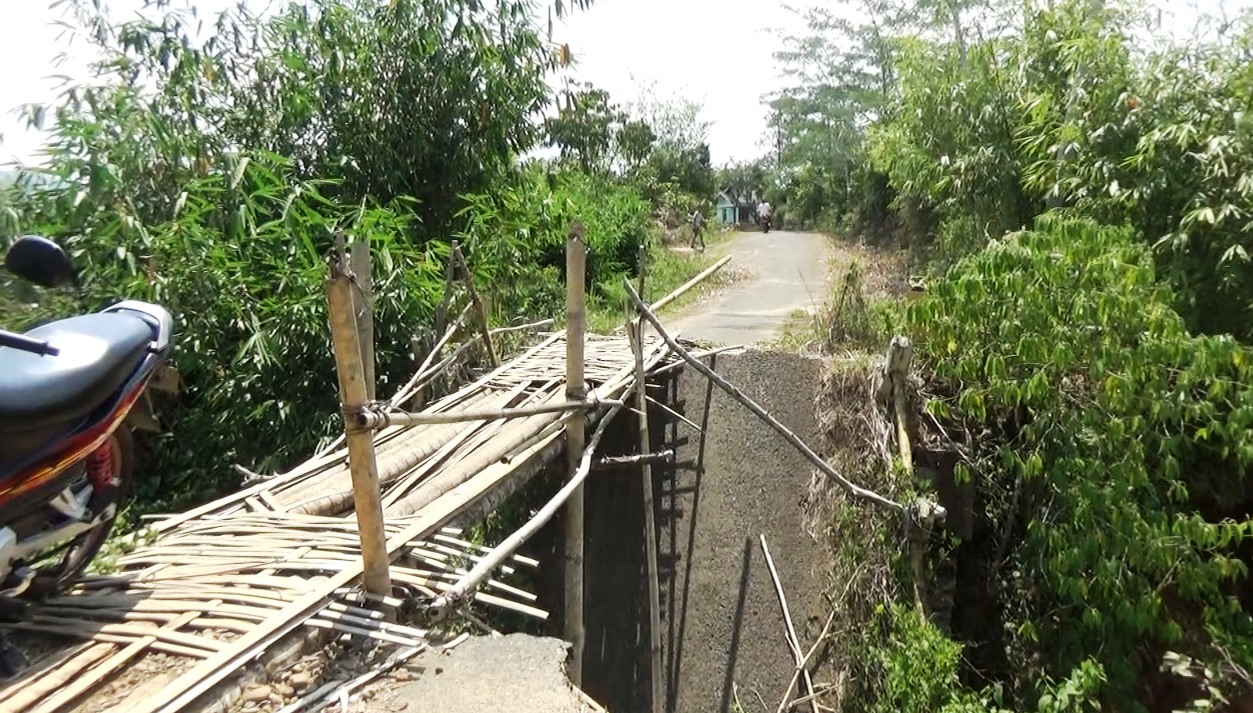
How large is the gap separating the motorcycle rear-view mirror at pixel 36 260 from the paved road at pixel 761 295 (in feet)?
17.1

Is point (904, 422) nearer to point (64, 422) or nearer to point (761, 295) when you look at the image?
point (64, 422)

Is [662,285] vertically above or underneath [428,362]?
underneath

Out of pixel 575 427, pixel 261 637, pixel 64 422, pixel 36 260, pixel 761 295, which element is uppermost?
pixel 36 260

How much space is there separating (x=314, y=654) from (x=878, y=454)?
10.4ft

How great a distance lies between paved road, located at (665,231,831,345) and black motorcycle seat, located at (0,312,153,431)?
518 cm

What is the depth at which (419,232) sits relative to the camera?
7941 mm

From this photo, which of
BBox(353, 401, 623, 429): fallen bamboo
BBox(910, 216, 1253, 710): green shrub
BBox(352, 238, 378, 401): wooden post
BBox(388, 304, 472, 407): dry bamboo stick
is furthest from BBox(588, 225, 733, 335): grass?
BBox(353, 401, 623, 429): fallen bamboo

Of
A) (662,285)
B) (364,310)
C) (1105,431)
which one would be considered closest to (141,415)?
(364,310)

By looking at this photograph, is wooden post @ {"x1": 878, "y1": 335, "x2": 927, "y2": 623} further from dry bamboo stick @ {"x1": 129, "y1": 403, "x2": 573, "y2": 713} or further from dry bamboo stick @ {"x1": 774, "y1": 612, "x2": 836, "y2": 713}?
dry bamboo stick @ {"x1": 129, "y1": 403, "x2": 573, "y2": 713}

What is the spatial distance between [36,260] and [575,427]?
2.07 m

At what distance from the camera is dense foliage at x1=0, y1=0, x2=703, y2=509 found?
226 inches

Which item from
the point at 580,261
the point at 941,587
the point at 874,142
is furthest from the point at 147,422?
the point at 874,142

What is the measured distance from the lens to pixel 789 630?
4816 mm

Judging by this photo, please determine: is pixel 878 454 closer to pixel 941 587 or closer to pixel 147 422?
pixel 941 587
